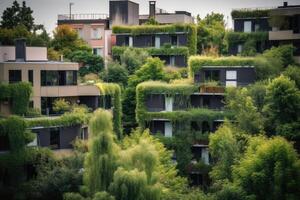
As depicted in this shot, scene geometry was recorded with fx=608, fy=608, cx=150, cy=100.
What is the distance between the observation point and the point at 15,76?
171 ft

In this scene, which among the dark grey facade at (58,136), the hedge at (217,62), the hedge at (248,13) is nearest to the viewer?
the dark grey facade at (58,136)

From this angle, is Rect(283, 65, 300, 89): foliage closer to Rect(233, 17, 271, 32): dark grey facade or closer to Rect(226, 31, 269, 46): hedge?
Rect(226, 31, 269, 46): hedge

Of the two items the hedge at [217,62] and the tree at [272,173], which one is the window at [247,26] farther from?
the tree at [272,173]

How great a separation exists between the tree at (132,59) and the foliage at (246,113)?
17694mm

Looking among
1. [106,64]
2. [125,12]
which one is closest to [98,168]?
[106,64]

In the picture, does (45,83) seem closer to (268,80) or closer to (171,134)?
(171,134)

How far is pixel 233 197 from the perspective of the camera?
46.2 meters

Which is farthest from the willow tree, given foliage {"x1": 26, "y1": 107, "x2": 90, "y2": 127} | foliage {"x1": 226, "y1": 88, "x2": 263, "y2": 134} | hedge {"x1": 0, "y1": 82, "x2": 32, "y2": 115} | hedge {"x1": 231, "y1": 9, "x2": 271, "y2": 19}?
hedge {"x1": 231, "y1": 9, "x2": 271, "y2": 19}

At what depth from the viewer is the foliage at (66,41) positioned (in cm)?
7725

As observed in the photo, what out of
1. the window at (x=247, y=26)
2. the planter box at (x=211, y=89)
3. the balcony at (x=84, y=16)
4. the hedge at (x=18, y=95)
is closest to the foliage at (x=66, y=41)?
the balcony at (x=84, y=16)

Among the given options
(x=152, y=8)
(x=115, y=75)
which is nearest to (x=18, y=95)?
(x=115, y=75)

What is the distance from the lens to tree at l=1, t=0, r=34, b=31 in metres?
84.4

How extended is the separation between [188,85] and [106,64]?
1846cm

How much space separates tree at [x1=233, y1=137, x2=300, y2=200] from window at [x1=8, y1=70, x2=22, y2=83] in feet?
66.3
